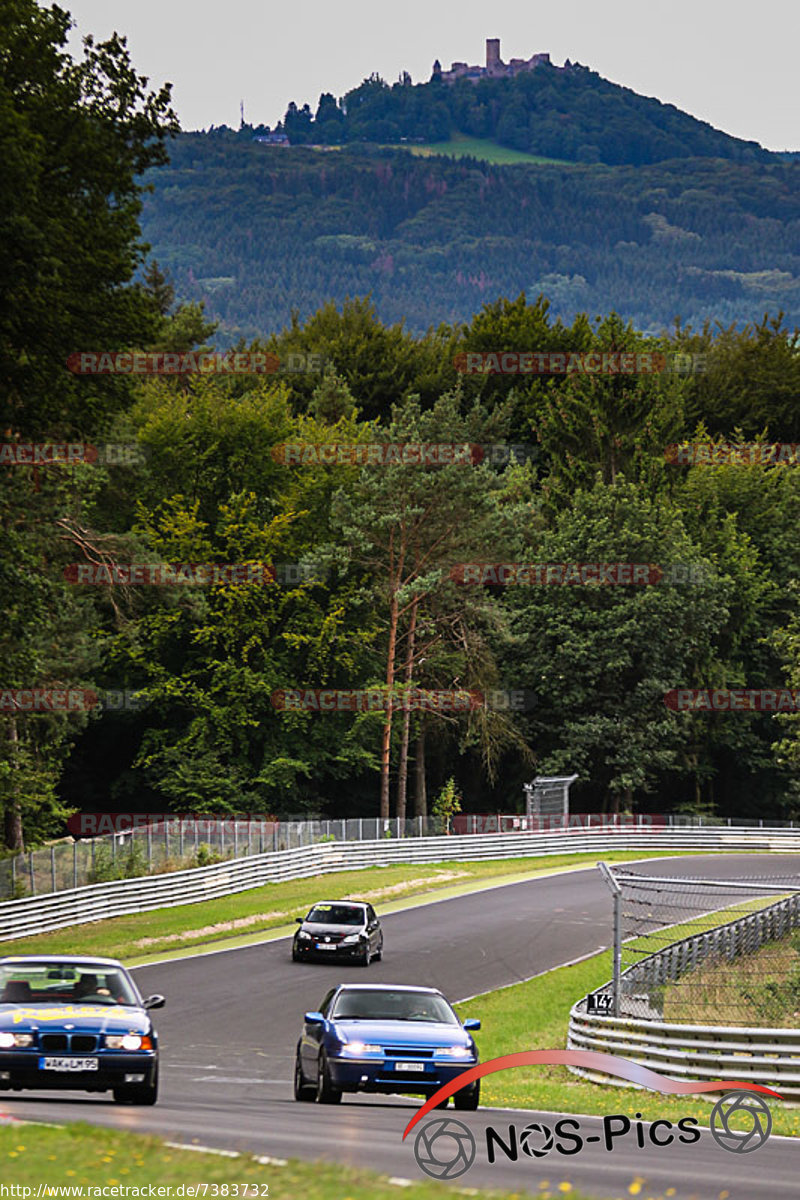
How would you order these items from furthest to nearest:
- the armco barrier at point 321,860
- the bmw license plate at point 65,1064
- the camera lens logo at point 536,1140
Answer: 1. the armco barrier at point 321,860
2. the bmw license plate at point 65,1064
3. the camera lens logo at point 536,1140

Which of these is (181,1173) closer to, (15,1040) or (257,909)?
(15,1040)

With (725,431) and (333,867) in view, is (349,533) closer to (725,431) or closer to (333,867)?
(333,867)

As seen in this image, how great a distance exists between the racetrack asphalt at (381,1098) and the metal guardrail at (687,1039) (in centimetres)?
94

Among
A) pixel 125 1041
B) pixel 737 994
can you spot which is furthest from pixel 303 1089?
pixel 737 994

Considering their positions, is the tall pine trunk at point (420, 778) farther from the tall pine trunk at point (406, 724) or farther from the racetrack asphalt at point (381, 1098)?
the racetrack asphalt at point (381, 1098)

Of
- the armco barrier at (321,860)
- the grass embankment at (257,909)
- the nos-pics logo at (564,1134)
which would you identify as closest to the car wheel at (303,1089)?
the nos-pics logo at (564,1134)

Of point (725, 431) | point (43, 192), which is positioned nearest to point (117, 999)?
point (43, 192)

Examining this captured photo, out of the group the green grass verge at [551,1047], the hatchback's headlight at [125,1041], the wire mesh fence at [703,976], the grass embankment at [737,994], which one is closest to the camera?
the hatchback's headlight at [125,1041]

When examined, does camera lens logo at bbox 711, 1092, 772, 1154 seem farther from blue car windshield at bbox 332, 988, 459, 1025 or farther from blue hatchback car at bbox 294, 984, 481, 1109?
blue car windshield at bbox 332, 988, 459, 1025

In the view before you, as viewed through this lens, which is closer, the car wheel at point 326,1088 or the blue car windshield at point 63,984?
the blue car windshield at point 63,984

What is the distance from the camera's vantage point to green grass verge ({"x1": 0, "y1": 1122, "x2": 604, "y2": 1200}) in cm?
926

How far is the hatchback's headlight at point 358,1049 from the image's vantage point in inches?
606

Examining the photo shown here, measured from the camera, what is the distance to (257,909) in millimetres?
43000

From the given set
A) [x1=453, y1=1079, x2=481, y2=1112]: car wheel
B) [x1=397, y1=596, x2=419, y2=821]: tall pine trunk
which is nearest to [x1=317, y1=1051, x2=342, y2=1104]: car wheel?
[x1=453, y1=1079, x2=481, y2=1112]: car wheel
